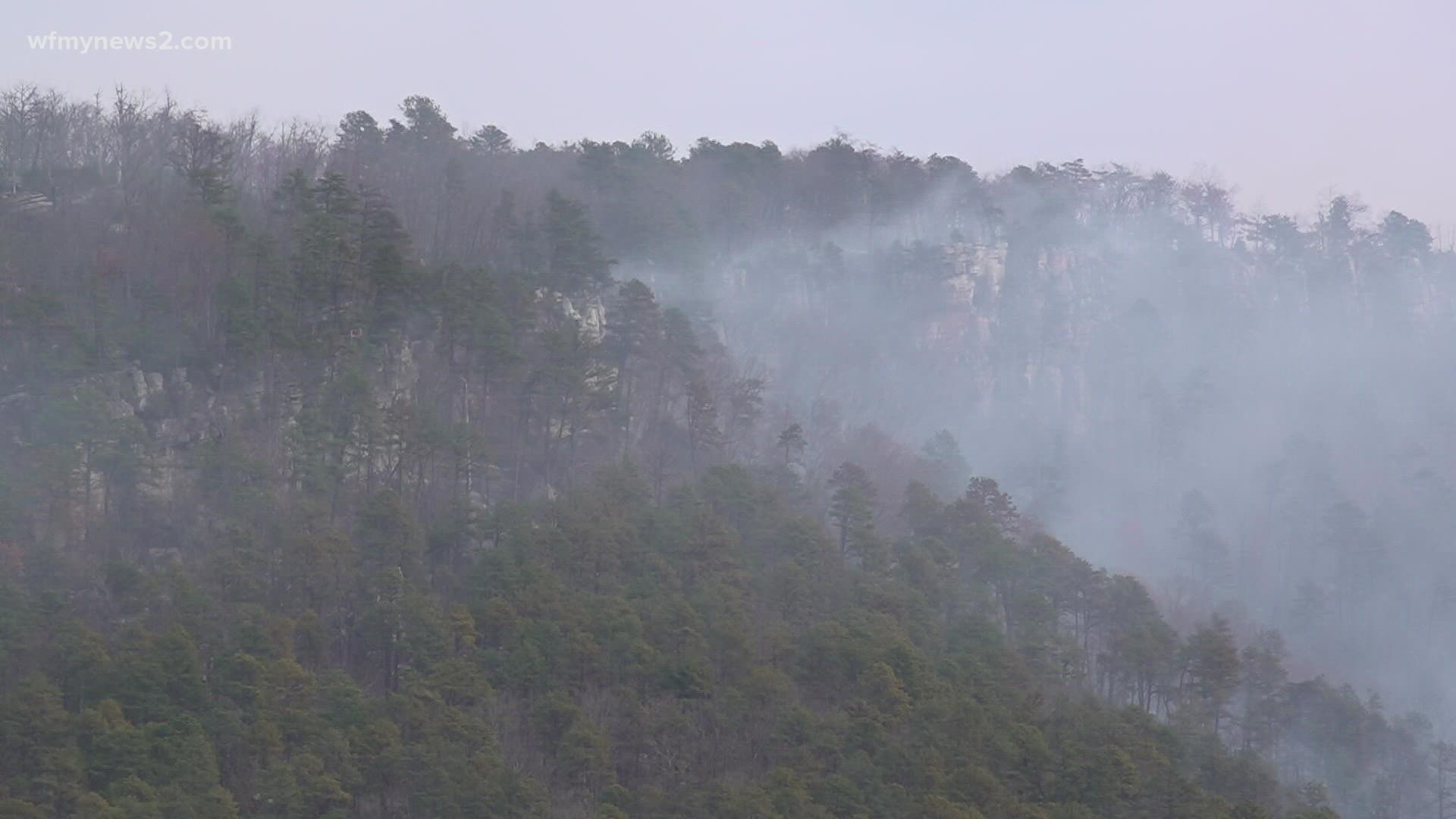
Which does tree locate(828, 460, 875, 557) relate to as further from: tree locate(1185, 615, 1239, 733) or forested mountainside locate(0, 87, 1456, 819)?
tree locate(1185, 615, 1239, 733)

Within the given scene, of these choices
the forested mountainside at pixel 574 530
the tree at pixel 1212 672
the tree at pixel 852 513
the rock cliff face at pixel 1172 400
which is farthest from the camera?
the rock cliff face at pixel 1172 400

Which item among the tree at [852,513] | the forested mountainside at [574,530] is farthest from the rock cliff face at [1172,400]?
the tree at [852,513]

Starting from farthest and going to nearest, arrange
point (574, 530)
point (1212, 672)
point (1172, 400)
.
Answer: point (1172, 400) < point (1212, 672) < point (574, 530)

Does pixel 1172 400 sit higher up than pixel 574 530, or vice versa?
pixel 1172 400

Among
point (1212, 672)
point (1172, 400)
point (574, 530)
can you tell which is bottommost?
point (1212, 672)

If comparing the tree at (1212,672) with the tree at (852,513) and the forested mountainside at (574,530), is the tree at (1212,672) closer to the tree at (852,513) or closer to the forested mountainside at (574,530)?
the forested mountainside at (574,530)

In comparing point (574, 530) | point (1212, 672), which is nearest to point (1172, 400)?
point (1212, 672)

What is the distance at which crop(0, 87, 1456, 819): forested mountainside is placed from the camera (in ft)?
81.8

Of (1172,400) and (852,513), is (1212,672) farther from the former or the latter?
(1172,400)

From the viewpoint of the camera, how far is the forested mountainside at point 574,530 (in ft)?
81.8

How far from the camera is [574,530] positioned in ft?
101

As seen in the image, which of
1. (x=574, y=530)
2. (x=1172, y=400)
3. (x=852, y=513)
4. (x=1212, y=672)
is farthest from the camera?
(x=1172, y=400)

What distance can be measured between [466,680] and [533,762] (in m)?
1.95

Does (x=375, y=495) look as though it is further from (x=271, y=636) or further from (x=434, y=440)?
(x=271, y=636)
